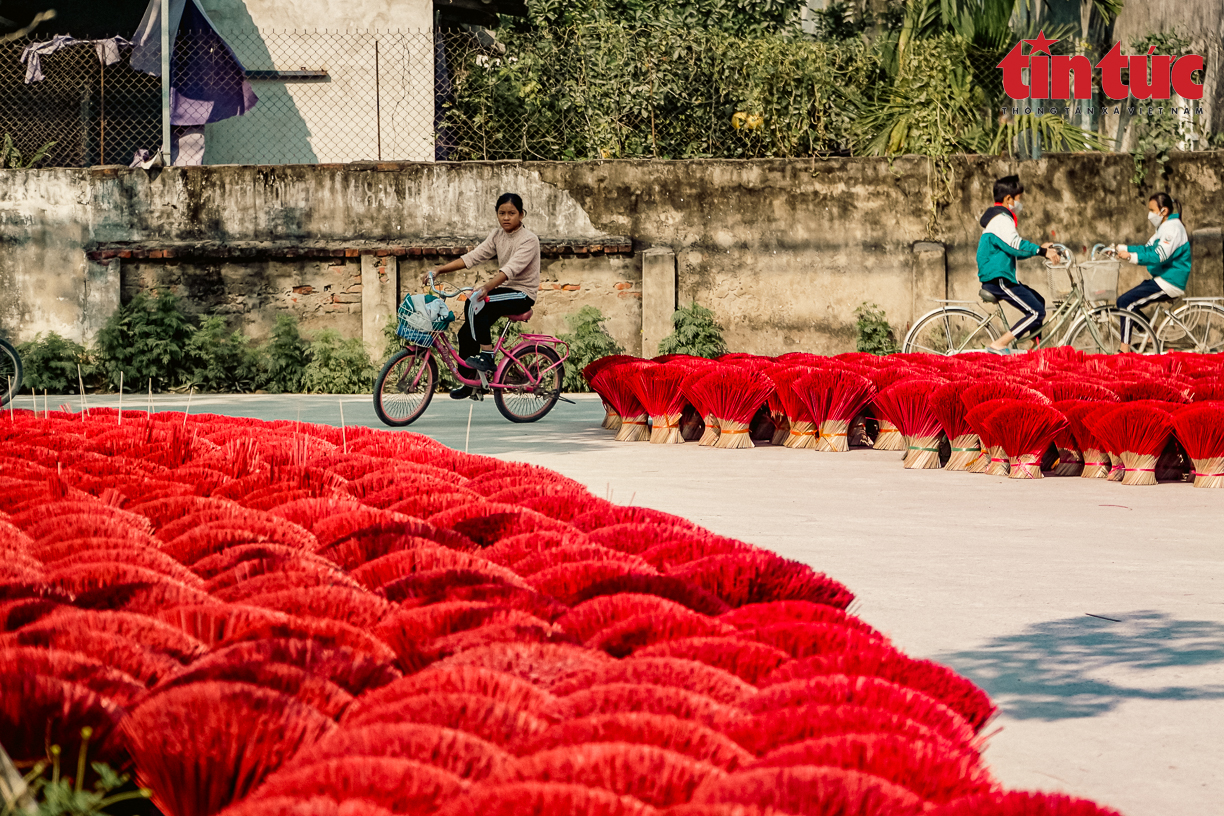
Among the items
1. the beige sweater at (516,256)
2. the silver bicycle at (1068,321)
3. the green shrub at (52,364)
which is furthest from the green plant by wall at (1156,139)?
the green shrub at (52,364)

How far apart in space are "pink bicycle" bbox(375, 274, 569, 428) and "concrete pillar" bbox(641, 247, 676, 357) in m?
3.44

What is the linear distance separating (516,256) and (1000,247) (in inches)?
163

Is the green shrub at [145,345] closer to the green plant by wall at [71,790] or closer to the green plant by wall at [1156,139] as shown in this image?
the green plant by wall at [1156,139]

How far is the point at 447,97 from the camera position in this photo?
50.4 ft

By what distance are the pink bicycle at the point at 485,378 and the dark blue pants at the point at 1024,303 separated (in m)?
3.71

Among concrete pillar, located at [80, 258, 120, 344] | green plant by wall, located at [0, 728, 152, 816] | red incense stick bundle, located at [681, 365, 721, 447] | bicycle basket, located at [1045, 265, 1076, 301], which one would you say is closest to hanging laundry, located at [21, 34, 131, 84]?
concrete pillar, located at [80, 258, 120, 344]

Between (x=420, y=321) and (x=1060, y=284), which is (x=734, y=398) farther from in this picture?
(x=1060, y=284)

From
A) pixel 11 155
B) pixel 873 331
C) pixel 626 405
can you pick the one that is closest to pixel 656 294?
pixel 873 331

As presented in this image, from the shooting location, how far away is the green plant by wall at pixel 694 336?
13.3 m

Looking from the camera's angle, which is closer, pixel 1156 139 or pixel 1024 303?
pixel 1024 303

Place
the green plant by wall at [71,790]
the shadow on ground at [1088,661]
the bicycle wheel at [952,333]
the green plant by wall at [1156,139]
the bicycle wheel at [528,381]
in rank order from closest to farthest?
the green plant by wall at [71,790]
the shadow on ground at [1088,661]
the bicycle wheel at [528,381]
the bicycle wheel at [952,333]
the green plant by wall at [1156,139]

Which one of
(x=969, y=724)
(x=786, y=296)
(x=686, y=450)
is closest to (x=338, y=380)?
(x=786, y=296)

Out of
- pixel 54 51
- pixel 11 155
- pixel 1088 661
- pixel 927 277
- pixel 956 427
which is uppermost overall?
pixel 54 51

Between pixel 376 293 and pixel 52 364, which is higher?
pixel 376 293
